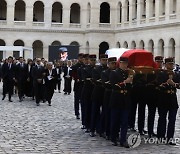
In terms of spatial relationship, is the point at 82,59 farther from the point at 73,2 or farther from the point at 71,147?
the point at 73,2

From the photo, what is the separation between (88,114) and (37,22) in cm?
4258

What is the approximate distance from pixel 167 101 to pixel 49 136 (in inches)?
124

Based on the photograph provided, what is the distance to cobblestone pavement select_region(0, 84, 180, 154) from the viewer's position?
10.3m

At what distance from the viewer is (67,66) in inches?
1067

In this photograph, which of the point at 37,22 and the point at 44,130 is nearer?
the point at 44,130

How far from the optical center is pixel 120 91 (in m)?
10.7

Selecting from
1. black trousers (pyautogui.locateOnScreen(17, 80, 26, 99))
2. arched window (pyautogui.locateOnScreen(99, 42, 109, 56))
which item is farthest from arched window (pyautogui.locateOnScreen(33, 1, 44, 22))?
black trousers (pyautogui.locateOnScreen(17, 80, 26, 99))

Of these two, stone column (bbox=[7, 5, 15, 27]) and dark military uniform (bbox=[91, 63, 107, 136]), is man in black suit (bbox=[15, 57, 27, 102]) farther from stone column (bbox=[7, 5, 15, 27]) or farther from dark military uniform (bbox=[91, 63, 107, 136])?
stone column (bbox=[7, 5, 15, 27])

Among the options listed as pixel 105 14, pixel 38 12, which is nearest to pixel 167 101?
pixel 105 14

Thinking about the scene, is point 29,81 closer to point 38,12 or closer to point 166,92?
point 166,92

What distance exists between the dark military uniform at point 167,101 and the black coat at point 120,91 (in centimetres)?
89

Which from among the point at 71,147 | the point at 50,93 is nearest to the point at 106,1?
the point at 50,93

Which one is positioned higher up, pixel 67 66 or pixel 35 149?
pixel 67 66

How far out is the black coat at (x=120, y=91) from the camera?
34.9 ft
